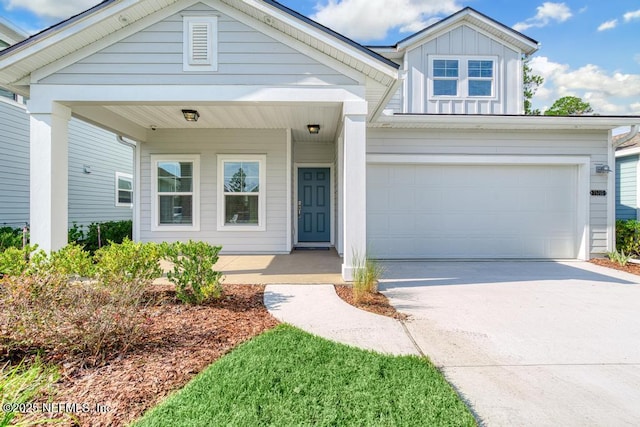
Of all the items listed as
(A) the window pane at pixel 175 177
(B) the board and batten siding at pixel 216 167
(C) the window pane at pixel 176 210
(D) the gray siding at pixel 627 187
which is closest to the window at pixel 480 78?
(D) the gray siding at pixel 627 187

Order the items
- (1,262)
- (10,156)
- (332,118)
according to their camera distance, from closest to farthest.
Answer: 1. (1,262)
2. (332,118)
3. (10,156)

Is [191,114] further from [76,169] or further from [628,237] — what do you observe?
[628,237]

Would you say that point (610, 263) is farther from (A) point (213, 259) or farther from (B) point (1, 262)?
(B) point (1, 262)

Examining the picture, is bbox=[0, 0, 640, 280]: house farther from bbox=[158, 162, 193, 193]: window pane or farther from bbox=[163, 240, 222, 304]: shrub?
bbox=[163, 240, 222, 304]: shrub

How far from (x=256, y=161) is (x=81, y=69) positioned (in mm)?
3834

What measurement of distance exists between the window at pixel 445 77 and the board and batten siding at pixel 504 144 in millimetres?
2447

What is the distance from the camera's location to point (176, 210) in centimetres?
801

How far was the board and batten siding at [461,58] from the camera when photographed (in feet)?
29.5

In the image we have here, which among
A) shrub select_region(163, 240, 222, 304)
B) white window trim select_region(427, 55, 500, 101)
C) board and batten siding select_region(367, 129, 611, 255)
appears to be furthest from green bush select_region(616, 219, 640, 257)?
shrub select_region(163, 240, 222, 304)

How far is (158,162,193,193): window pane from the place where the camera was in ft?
26.2

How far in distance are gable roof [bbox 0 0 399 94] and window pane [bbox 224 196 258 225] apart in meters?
4.09

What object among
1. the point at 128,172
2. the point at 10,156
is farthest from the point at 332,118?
the point at 128,172

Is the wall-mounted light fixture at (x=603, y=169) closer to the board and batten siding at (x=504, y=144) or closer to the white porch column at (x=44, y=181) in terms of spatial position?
the board and batten siding at (x=504, y=144)

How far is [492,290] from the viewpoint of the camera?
4.86 m
